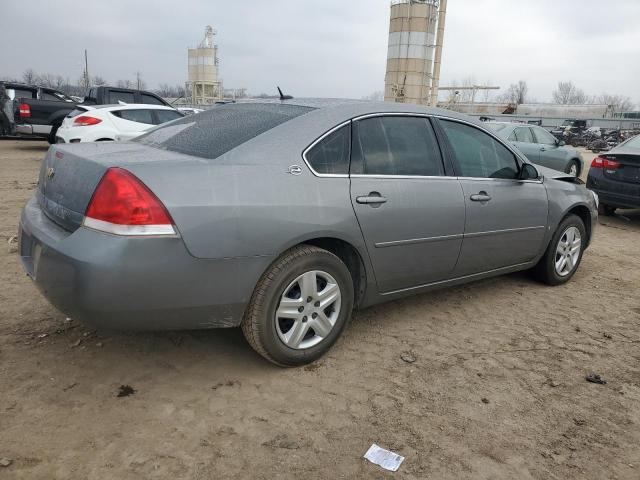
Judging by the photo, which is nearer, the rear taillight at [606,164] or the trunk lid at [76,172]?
the trunk lid at [76,172]

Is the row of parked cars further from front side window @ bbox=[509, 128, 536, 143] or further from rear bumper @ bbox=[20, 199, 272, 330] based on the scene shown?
front side window @ bbox=[509, 128, 536, 143]

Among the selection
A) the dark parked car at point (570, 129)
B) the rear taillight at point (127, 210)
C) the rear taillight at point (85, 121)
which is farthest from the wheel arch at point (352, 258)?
the dark parked car at point (570, 129)

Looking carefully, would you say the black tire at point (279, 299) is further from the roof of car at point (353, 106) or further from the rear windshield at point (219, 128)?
the roof of car at point (353, 106)

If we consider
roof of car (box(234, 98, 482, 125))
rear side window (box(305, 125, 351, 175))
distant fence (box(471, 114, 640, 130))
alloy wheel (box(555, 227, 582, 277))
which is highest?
distant fence (box(471, 114, 640, 130))

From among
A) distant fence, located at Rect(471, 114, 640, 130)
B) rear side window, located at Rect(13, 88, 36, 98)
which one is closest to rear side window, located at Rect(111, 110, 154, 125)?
rear side window, located at Rect(13, 88, 36, 98)

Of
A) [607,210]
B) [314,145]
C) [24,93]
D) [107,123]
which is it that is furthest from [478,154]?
[24,93]

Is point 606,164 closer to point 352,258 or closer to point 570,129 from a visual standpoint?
point 352,258

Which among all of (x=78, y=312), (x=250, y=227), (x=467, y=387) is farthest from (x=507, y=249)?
(x=78, y=312)

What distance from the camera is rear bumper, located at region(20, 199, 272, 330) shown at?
2354mm

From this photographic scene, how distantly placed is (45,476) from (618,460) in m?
2.49

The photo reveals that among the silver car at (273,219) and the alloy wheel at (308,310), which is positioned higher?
the silver car at (273,219)

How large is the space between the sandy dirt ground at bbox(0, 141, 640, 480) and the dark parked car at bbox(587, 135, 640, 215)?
4390 mm

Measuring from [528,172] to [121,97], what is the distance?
1224 cm

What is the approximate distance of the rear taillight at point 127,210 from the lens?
7.74ft
